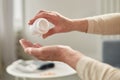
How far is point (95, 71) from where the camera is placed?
604 millimetres

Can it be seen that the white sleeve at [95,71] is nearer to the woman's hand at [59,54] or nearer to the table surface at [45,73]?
the woman's hand at [59,54]

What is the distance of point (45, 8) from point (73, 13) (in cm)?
23

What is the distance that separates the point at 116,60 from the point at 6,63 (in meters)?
0.88

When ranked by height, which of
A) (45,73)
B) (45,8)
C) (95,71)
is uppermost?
(45,8)

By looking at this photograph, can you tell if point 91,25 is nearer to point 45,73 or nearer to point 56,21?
point 56,21

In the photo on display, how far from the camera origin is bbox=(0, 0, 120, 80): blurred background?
185 cm

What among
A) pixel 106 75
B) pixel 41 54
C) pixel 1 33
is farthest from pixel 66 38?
pixel 106 75

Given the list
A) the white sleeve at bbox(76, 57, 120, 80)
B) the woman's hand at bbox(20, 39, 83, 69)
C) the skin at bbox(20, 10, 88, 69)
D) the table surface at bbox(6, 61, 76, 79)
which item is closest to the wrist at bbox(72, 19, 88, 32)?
the skin at bbox(20, 10, 88, 69)

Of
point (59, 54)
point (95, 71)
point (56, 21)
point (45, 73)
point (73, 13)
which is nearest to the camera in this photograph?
point (95, 71)

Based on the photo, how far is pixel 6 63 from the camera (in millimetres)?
1936

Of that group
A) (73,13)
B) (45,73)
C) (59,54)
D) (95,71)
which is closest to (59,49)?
(59,54)

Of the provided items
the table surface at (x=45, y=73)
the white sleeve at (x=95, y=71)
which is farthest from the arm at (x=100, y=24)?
the table surface at (x=45, y=73)

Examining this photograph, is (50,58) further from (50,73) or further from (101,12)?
(101,12)

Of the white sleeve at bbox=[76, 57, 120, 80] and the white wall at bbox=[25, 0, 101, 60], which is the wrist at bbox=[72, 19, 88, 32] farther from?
the white wall at bbox=[25, 0, 101, 60]
